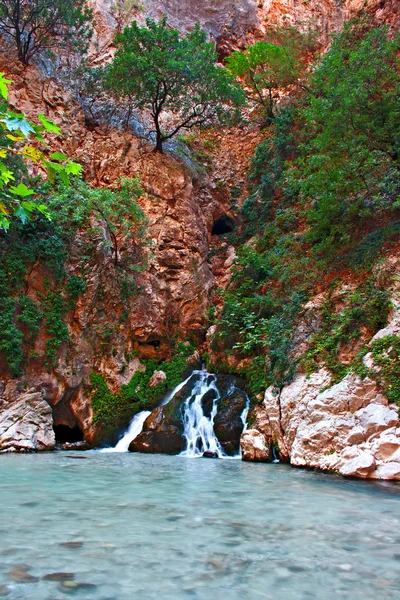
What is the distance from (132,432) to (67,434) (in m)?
2.78

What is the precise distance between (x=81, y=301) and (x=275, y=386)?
23.8ft

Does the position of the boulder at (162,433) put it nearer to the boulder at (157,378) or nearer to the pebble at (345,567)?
the boulder at (157,378)

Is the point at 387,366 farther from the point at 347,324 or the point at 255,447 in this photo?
the point at 255,447

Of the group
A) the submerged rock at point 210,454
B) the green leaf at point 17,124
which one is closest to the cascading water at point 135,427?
the submerged rock at point 210,454

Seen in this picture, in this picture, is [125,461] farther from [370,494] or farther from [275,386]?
[370,494]

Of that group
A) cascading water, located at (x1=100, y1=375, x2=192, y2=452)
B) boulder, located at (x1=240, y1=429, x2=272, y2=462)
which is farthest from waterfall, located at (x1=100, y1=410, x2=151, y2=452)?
boulder, located at (x1=240, y1=429, x2=272, y2=462)

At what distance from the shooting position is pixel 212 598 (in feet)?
7.60

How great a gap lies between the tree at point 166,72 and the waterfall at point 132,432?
12.4 m

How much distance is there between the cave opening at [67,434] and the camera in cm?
1361

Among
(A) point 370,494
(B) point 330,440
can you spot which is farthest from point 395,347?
(A) point 370,494

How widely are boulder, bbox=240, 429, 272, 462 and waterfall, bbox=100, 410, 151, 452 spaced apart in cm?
388

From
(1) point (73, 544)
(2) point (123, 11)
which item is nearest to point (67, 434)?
(1) point (73, 544)

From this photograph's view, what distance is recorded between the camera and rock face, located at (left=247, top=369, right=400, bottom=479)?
276 inches

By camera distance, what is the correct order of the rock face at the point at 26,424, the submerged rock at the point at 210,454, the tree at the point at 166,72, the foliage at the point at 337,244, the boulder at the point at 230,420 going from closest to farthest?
the foliage at the point at 337,244 → the submerged rock at the point at 210,454 → the boulder at the point at 230,420 → the rock face at the point at 26,424 → the tree at the point at 166,72
